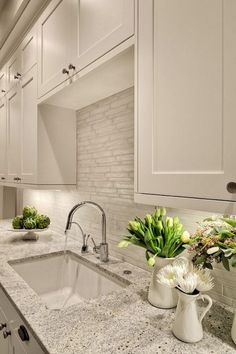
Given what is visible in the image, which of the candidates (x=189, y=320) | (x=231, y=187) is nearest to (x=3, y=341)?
(x=189, y=320)

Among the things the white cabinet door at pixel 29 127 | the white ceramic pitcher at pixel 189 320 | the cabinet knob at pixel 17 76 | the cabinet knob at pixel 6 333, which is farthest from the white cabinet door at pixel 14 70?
the white ceramic pitcher at pixel 189 320

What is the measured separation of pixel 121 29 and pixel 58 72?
1.94 feet

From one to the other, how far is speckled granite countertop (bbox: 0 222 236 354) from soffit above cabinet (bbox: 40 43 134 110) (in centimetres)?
96

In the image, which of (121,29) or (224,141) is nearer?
(224,141)

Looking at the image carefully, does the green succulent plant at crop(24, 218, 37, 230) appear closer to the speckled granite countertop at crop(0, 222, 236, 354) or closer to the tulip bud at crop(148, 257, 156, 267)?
the speckled granite countertop at crop(0, 222, 236, 354)

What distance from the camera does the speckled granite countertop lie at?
73 centimetres

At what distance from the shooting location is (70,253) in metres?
1.69

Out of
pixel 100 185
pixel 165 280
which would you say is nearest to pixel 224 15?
pixel 165 280

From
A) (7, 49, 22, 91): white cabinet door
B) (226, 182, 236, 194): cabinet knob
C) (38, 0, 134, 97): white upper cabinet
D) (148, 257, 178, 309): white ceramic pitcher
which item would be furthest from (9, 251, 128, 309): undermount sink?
(7, 49, 22, 91): white cabinet door

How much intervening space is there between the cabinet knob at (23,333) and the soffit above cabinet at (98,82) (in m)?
1.06

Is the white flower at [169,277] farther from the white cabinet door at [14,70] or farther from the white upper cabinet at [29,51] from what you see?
the white cabinet door at [14,70]

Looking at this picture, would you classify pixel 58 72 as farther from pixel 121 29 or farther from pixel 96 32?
pixel 121 29

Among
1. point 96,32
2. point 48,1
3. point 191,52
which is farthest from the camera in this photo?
point 48,1

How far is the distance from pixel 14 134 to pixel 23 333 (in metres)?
1.69
